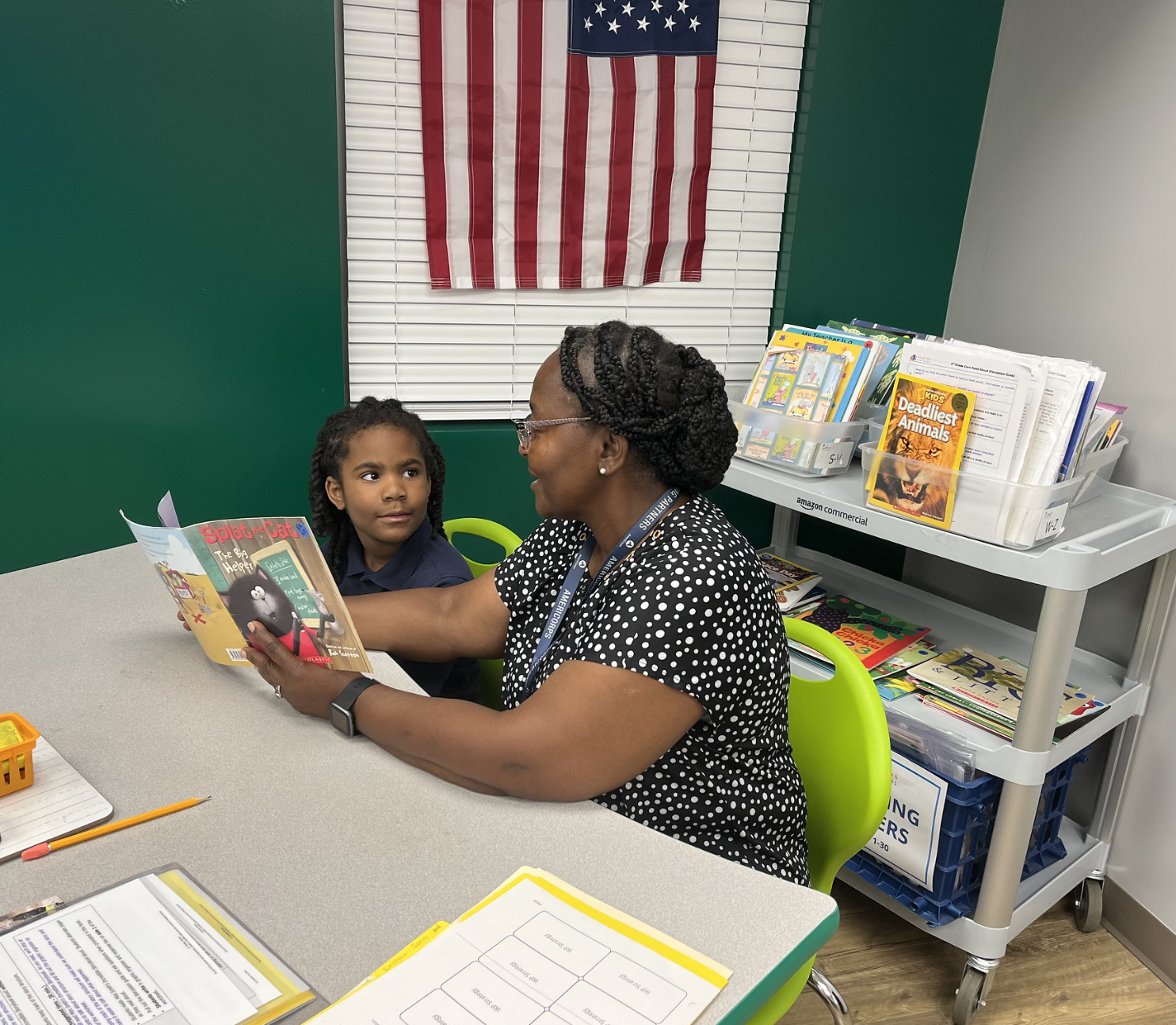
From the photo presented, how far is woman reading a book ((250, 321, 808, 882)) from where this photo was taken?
1183 millimetres

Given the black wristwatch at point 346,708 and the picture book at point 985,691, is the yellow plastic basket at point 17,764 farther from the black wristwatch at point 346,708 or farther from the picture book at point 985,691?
the picture book at point 985,691

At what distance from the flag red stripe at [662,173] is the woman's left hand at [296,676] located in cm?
161

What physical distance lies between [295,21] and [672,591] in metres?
1.63

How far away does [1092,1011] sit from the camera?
6.76ft

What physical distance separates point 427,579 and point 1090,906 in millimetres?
1758

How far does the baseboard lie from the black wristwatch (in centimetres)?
193

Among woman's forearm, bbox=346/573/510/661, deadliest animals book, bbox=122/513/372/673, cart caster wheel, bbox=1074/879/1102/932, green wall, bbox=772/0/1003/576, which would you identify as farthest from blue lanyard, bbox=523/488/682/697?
cart caster wheel, bbox=1074/879/1102/932

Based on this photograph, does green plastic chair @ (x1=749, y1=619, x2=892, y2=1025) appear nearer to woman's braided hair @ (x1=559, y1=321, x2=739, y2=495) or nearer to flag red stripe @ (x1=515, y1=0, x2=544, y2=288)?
woman's braided hair @ (x1=559, y1=321, x2=739, y2=495)

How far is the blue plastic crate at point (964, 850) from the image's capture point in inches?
77.9

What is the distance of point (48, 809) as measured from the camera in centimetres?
113

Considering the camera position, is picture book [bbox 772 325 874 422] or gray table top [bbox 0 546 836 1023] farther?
picture book [bbox 772 325 874 422]

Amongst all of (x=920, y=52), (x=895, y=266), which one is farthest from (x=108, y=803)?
(x=920, y=52)

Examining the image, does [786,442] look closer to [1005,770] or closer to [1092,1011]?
[1005,770]

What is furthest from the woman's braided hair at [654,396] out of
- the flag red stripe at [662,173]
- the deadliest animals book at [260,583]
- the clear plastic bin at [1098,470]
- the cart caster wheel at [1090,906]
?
the cart caster wheel at [1090,906]
